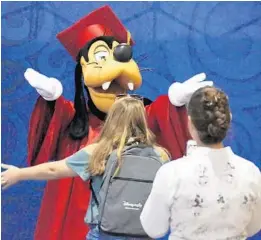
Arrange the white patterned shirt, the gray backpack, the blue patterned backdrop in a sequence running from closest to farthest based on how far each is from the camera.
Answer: the white patterned shirt, the gray backpack, the blue patterned backdrop

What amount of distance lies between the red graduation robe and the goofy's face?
0.36ft

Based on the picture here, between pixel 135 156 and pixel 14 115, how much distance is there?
1422mm

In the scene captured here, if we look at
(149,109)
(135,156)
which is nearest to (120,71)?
(149,109)

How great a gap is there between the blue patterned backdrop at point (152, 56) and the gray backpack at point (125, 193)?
4.08 ft

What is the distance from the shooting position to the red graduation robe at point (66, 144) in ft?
6.79

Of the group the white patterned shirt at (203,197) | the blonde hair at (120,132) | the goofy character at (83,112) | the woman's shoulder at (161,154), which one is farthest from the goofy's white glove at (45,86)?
the white patterned shirt at (203,197)

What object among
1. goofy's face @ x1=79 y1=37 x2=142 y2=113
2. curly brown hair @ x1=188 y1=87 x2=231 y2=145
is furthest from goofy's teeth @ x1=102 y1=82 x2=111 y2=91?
curly brown hair @ x1=188 y1=87 x2=231 y2=145

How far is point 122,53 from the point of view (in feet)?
Answer: 6.75

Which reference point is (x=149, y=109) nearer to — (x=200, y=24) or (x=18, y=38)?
(x=200, y=24)

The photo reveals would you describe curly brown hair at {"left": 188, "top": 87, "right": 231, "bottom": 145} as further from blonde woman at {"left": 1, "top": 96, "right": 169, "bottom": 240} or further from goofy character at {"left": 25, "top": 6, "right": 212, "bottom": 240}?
goofy character at {"left": 25, "top": 6, "right": 212, "bottom": 240}

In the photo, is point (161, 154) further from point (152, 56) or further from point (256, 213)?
point (152, 56)

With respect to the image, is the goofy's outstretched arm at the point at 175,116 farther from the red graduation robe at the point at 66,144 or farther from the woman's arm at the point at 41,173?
the woman's arm at the point at 41,173

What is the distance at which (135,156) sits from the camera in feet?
5.01

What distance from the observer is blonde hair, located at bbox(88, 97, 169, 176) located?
1.52m
